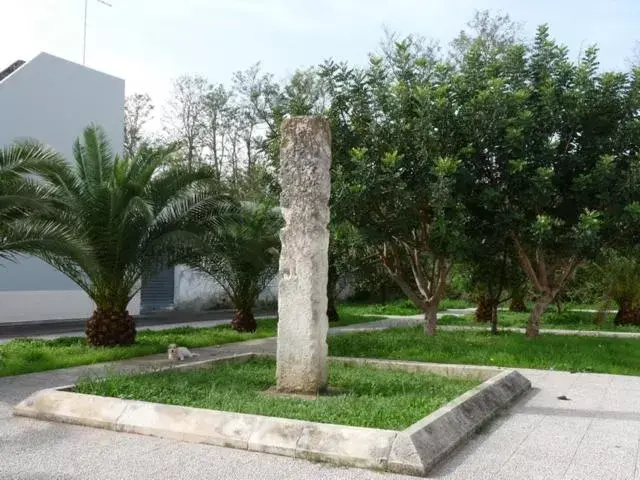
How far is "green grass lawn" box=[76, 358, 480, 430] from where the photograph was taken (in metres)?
5.94

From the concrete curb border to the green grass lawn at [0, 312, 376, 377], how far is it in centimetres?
332

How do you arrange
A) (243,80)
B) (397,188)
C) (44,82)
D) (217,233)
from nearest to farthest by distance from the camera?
1. (397,188)
2. (217,233)
3. (44,82)
4. (243,80)

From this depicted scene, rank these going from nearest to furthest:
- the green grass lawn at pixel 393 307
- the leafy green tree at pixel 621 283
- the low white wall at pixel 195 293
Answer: the leafy green tree at pixel 621 283, the low white wall at pixel 195 293, the green grass lawn at pixel 393 307

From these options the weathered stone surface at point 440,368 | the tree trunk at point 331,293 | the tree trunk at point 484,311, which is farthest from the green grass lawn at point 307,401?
the tree trunk at point 484,311

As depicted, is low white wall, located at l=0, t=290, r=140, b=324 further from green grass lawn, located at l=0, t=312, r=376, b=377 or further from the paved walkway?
the paved walkway

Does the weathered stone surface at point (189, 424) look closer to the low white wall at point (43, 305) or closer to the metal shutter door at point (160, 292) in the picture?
the low white wall at point (43, 305)

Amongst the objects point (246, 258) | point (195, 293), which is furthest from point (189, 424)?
point (195, 293)

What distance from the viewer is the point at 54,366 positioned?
9812mm

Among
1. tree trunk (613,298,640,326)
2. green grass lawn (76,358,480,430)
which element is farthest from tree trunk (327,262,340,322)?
green grass lawn (76,358,480,430)

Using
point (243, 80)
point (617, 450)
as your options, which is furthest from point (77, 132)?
point (617, 450)

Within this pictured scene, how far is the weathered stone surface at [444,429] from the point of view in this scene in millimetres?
4766

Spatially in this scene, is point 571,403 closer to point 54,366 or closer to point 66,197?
point 54,366

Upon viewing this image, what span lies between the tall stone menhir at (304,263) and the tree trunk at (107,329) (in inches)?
224

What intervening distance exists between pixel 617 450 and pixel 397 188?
20.9 ft
